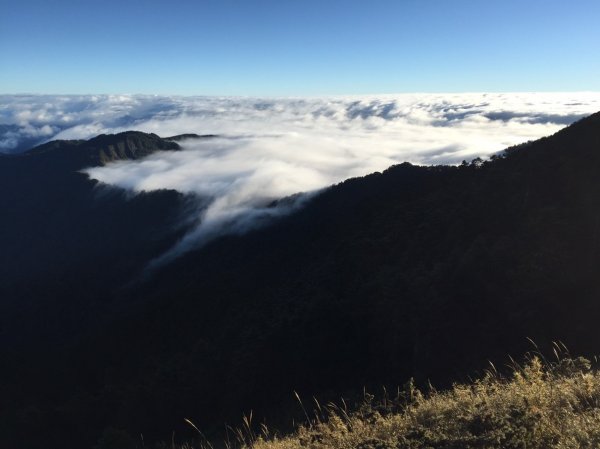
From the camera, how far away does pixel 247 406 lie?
41688 millimetres

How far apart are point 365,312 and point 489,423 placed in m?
39.4

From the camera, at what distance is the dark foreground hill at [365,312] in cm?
3061

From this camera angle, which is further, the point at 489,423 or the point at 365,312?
the point at 365,312

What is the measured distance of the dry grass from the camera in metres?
4.92

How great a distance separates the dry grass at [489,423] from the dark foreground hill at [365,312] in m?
18.5

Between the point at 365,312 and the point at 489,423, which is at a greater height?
A: the point at 489,423

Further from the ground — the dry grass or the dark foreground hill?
the dry grass

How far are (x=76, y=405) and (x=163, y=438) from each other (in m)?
22.0

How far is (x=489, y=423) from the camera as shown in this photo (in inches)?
222

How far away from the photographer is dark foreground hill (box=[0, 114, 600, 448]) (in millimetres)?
30609

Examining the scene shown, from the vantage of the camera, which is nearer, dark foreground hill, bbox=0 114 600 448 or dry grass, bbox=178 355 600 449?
dry grass, bbox=178 355 600 449

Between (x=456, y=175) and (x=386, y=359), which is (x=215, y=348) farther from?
(x=456, y=175)

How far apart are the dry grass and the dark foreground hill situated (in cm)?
1849

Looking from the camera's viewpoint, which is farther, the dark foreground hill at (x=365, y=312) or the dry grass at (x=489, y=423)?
the dark foreground hill at (x=365, y=312)
